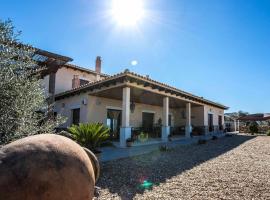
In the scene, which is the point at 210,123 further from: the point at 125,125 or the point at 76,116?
the point at 125,125

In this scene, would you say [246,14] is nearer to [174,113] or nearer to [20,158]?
[20,158]

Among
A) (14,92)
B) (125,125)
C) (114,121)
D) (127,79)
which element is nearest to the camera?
(14,92)

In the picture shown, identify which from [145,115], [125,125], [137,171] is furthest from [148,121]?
[137,171]

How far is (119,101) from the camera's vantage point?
54.0 ft

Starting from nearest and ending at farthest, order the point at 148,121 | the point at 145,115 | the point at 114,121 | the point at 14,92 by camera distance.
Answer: the point at 14,92, the point at 114,121, the point at 145,115, the point at 148,121

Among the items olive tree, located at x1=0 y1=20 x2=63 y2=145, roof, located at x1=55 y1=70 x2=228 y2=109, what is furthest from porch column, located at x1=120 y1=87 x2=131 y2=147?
olive tree, located at x1=0 y1=20 x2=63 y2=145

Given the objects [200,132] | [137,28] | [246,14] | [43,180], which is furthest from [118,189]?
[200,132]

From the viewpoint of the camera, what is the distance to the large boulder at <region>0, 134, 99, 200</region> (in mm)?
1935

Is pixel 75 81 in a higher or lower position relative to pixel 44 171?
higher

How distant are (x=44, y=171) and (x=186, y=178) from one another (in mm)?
4663

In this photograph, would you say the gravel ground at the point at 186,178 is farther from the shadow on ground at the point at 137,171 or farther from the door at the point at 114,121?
the door at the point at 114,121

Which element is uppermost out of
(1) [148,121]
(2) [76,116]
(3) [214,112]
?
(3) [214,112]

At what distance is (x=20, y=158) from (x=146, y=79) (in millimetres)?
9869

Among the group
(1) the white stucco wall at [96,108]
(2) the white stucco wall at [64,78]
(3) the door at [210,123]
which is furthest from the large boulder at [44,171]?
(3) the door at [210,123]
